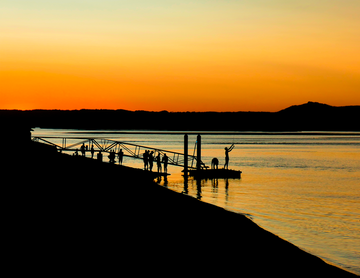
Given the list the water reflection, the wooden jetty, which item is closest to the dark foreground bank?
the water reflection

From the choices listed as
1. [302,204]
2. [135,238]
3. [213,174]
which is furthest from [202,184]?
[135,238]

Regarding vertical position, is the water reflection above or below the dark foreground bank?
below

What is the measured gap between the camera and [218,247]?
42.3ft

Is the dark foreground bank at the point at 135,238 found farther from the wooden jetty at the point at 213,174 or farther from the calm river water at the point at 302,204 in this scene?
the wooden jetty at the point at 213,174

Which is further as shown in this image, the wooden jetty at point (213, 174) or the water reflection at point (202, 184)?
the wooden jetty at point (213, 174)

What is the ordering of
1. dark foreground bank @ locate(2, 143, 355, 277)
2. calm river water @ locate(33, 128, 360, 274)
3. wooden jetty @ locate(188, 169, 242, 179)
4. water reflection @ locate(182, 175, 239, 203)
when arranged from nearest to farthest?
dark foreground bank @ locate(2, 143, 355, 277) < calm river water @ locate(33, 128, 360, 274) < water reflection @ locate(182, 175, 239, 203) < wooden jetty @ locate(188, 169, 242, 179)

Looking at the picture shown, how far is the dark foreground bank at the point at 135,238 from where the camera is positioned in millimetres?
10195

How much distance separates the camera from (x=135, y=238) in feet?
42.0

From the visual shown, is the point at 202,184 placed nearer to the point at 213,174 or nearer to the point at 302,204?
the point at 213,174

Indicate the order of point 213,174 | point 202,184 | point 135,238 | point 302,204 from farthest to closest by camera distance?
point 213,174
point 202,184
point 302,204
point 135,238

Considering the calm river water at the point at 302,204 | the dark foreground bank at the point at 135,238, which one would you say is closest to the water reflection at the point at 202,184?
the calm river water at the point at 302,204

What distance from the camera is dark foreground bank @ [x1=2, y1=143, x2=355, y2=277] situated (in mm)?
10195

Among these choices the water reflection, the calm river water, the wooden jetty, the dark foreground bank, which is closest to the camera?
the dark foreground bank

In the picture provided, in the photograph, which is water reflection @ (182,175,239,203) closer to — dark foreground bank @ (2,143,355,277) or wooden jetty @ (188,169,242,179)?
wooden jetty @ (188,169,242,179)
